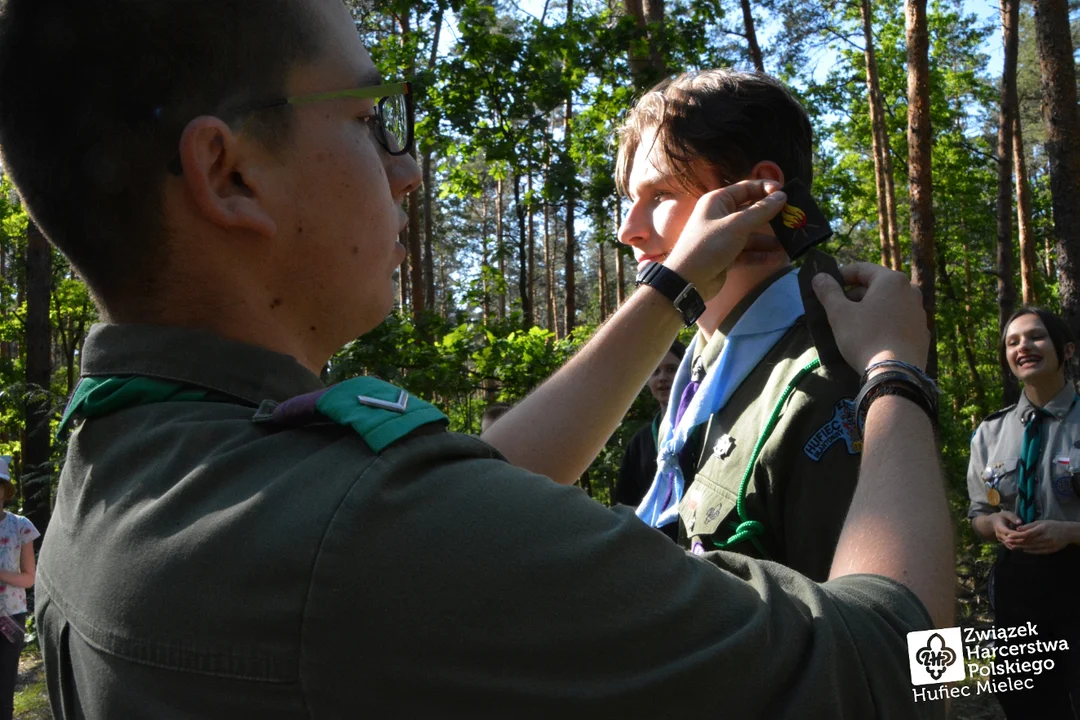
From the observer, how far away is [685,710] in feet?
2.95

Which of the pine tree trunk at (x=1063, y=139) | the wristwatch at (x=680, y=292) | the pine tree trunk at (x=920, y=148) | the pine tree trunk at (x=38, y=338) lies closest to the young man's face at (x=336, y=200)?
the wristwatch at (x=680, y=292)

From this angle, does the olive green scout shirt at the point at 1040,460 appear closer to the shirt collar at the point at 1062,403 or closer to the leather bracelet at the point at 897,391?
the shirt collar at the point at 1062,403

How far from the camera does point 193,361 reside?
1161 mm

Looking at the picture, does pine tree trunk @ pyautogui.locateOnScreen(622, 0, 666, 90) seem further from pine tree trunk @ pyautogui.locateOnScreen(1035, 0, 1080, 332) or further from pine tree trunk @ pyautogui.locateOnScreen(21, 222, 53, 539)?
pine tree trunk @ pyautogui.locateOnScreen(21, 222, 53, 539)

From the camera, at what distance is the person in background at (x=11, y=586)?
612 centimetres

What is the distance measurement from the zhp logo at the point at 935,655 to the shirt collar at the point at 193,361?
2.79ft

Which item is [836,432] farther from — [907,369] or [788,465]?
[907,369]

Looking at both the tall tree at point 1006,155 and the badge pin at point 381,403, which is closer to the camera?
the badge pin at point 381,403

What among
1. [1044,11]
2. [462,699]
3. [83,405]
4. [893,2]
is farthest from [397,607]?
[893,2]

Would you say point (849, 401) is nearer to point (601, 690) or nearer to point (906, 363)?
point (906, 363)

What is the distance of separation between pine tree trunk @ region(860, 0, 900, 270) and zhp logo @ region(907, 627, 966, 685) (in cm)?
1969

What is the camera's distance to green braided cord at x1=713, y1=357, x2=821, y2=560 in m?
1.77

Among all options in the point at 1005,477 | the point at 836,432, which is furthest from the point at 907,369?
the point at 1005,477

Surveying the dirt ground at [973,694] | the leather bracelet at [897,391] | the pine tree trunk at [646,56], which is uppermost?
the pine tree trunk at [646,56]
